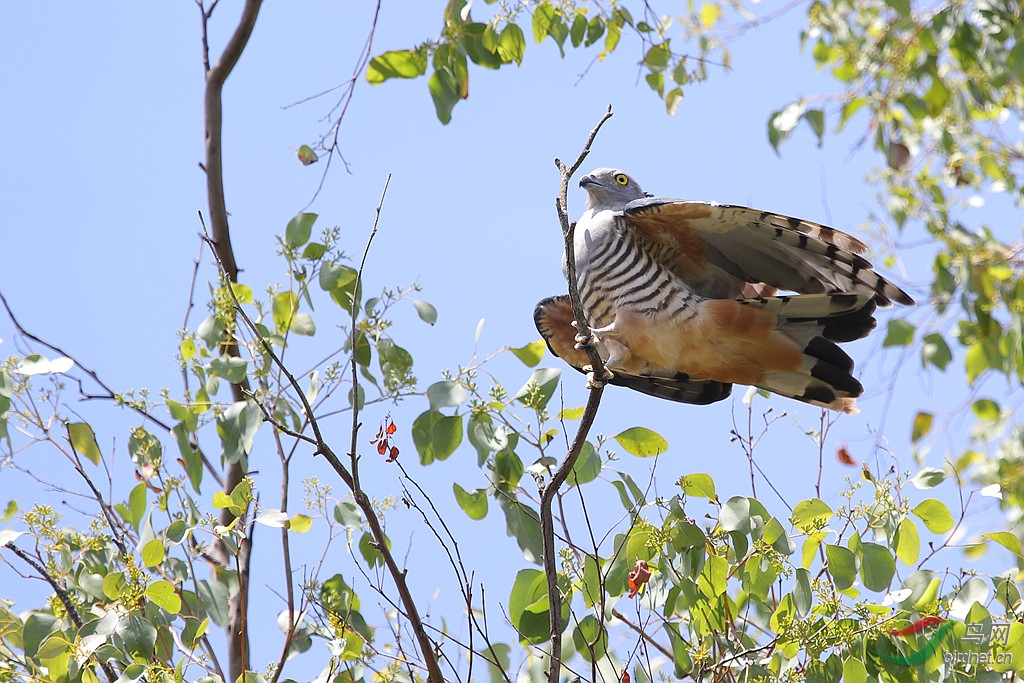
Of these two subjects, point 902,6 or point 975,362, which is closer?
point 902,6

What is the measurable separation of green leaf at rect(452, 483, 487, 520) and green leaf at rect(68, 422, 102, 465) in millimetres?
1111

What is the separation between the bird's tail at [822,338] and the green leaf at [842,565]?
996 millimetres

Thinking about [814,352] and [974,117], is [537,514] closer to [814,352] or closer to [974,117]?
[814,352]

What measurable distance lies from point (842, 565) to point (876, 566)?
0.08 meters

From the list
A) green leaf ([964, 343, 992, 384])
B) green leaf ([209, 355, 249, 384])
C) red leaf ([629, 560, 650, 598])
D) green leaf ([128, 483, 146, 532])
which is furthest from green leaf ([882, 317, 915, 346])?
green leaf ([128, 483, 146, 532])

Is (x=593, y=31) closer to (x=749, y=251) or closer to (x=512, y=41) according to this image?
(x=512, y=41)

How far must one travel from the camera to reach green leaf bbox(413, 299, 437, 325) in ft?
9.30

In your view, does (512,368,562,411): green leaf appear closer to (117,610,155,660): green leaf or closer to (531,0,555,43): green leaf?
(117,610,155,660): green leaf

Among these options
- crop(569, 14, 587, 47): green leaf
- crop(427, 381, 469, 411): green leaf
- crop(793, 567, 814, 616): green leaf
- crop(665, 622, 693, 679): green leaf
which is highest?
crop(569, 14, 587, 47): green leaf

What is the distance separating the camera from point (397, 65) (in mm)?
3244

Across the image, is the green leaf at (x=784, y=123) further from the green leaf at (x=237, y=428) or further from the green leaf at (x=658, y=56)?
the green leaf at (x=237, y=428)

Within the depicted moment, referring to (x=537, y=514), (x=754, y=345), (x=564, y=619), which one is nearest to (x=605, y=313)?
(x=754, y=345)

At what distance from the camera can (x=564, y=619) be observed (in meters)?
2.39

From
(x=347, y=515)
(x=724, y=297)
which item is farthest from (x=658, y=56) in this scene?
(x=347, y=515)
